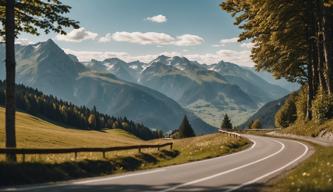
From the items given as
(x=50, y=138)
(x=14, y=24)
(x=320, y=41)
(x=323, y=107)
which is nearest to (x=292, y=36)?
(x=320, y=41)

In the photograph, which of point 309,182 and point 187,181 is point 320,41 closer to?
point 187,181

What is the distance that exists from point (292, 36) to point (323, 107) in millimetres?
7983

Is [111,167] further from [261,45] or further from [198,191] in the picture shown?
[261,45]

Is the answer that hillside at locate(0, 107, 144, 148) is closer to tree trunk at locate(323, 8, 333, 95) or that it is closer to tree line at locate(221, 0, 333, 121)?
tree line at locate(221, 0, 333, 121)

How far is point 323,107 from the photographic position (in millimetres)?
40656

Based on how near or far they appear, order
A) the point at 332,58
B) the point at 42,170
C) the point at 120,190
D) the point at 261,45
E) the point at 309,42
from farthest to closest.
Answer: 1. the point at 261,45
2. the point at 309,42
3. the point at 332,58
4. the point at 42,170
5. the point at 120,190

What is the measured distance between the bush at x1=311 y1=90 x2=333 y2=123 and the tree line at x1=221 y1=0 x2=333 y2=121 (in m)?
0.11

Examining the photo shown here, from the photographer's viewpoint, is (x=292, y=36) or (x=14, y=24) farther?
(x=292, y=36)

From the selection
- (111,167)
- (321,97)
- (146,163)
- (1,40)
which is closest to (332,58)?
(321,97)

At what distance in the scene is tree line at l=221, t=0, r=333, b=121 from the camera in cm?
3922

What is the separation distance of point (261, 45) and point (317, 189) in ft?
122

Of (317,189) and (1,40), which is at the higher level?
(1,40)

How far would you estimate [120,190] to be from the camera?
14.5m

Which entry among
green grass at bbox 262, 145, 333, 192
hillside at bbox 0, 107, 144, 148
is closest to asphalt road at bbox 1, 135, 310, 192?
green grass at bbox 262, 145, 333, 192
